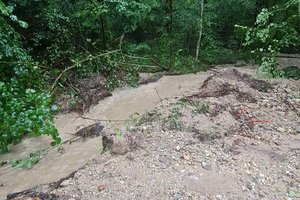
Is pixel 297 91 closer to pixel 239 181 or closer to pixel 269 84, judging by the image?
pixel 269 84

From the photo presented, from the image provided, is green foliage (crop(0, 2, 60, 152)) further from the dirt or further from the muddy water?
the dirt

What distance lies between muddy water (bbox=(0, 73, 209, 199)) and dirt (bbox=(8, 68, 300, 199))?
344 millimetres

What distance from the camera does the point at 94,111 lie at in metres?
5.62

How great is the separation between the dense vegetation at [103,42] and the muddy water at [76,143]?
28cm

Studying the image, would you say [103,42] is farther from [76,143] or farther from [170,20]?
[76,143]

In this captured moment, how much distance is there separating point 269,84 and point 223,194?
329 cm

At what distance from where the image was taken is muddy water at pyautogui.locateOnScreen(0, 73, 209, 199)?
3590mm

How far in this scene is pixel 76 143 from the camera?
432 cm

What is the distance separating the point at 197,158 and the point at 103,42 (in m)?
5.15

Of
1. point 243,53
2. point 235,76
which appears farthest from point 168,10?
point 235,76

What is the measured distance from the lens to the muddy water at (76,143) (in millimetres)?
3590

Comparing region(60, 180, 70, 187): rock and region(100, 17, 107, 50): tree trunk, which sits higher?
region(100, 17, 107, 50): tree trunk

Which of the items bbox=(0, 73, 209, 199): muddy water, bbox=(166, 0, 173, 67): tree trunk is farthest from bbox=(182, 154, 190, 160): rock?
bbox=(166, 0, 173, 67): tree trunk

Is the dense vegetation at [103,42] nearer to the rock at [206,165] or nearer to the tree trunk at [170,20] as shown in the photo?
the tree trunk at [170,20]
